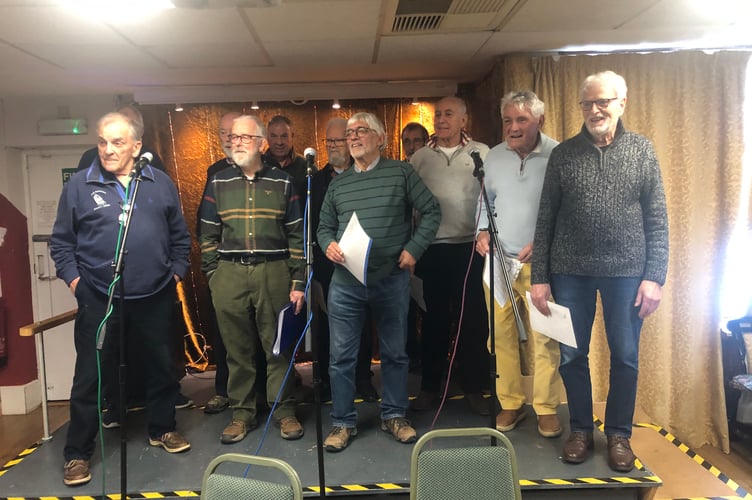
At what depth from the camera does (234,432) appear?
2520 millimetres

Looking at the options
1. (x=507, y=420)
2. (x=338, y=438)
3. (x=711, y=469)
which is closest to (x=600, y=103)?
(x=507, y=420)

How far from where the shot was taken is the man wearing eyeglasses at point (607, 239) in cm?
206

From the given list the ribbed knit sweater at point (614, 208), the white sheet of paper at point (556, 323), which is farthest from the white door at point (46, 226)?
the ribbed knit sweater at point (614, 208)

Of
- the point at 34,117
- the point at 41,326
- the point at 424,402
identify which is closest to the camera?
the point at 41,326

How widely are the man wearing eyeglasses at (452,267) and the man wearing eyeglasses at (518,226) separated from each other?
211 millimetres

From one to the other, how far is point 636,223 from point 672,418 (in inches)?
82.5

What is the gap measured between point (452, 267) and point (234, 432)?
1393mm

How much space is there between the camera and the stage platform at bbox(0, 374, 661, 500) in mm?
2170

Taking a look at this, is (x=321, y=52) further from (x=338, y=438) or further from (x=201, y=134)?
(x=338, y=438)

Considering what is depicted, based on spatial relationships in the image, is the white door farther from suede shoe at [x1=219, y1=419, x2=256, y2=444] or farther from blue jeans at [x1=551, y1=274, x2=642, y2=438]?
blue jeans at [x1=551, y1=274, x2=642, y2=438]

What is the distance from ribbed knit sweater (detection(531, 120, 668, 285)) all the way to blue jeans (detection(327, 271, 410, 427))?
2.63 feet

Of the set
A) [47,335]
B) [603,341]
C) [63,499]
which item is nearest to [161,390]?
[63,499]

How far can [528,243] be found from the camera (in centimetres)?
239

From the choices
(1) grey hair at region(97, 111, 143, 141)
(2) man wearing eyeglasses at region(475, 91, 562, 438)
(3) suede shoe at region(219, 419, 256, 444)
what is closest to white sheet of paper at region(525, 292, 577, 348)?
(2) man wearing eyeglasses at region(475, 91, 562, 438)
